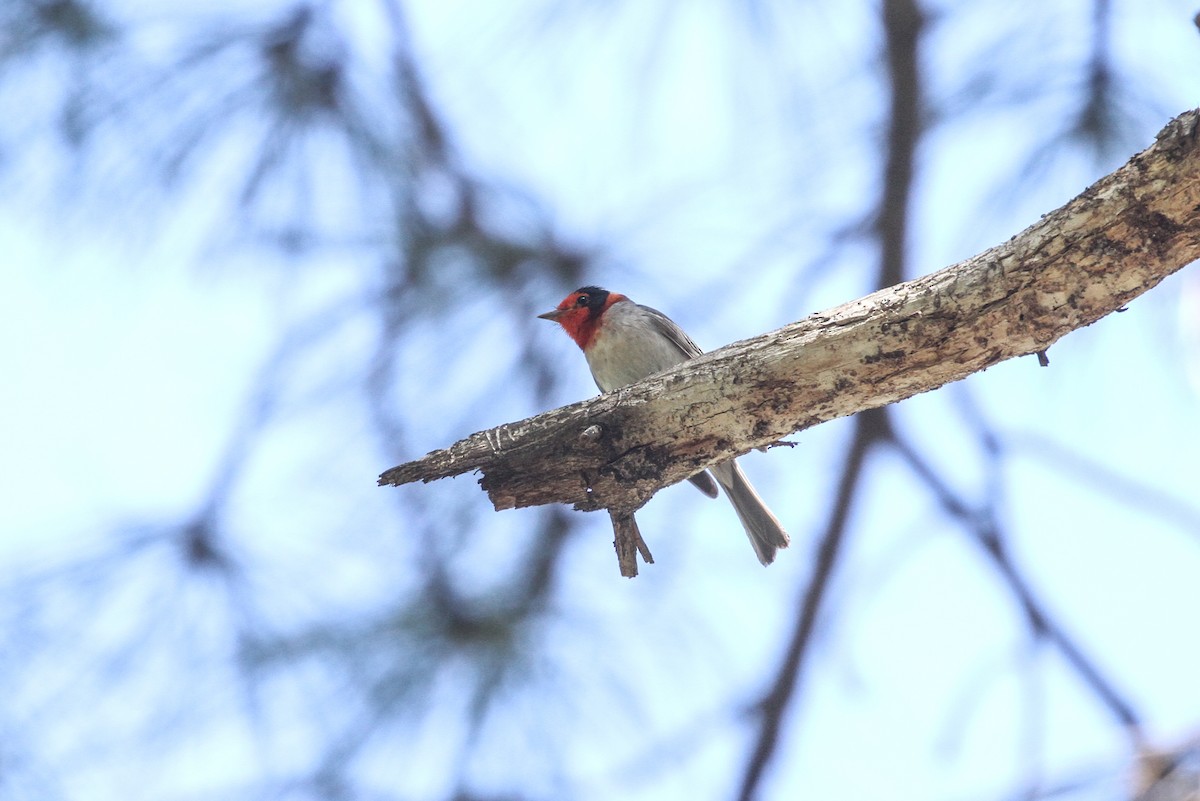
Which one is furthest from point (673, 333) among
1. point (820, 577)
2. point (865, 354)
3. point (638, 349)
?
point (865, 354)

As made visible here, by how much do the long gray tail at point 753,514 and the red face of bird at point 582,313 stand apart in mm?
674

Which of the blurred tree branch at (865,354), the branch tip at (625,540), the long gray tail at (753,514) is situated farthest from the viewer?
Answer: the long gray tail at (753,514)

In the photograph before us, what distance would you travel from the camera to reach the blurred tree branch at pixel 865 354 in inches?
95.9

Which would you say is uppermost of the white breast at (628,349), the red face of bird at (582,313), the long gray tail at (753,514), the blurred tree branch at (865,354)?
the red face of bird at (582,313)

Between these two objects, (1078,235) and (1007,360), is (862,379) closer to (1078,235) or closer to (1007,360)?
(1007,360)

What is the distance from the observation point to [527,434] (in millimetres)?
2992

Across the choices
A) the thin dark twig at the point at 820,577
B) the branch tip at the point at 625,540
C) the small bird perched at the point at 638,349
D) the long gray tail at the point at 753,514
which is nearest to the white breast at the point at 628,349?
the small bird perched at the point at 638,349

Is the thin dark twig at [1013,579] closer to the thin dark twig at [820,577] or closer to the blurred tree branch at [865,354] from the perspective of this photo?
the thin dark twig at [820,577]

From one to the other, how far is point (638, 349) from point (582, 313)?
24cm

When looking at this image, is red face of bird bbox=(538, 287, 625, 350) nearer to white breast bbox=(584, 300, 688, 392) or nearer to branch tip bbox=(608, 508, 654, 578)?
white breast bbox=(584, 300, 688, 392)

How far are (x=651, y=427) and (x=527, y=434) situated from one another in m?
0.29

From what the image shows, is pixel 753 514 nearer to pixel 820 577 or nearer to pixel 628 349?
pixel 820 577

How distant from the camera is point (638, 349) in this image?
4.67m

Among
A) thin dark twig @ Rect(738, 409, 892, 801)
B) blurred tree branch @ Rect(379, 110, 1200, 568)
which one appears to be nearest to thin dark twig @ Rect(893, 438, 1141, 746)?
thin dark twig @ Rect(738, 409, 892, 801)
